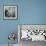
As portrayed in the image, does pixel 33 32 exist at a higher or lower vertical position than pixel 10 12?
lower

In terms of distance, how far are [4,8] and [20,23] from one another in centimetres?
75

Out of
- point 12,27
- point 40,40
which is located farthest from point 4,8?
point 40,40

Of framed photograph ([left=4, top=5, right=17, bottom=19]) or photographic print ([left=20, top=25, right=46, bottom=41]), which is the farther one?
framed photograph ([left=4, top=5, right=17, bottom=19])

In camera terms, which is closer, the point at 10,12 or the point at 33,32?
the point at 33,32

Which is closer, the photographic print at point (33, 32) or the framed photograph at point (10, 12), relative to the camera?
the photographic print at point (33, 32)

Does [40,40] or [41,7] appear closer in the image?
[40,40]

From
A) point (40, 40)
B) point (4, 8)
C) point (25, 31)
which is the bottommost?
point (40, 40)

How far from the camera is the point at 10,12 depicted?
4.64 m

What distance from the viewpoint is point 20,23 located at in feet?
15.3

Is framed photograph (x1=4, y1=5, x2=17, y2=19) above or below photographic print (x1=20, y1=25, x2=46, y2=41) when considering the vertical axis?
above

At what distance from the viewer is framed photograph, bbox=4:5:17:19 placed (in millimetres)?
4629

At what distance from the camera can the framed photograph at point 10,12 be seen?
463 cm

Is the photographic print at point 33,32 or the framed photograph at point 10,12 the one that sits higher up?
the framed photograph at point 10,12

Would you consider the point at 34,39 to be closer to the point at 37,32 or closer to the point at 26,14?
the point at 37,32
